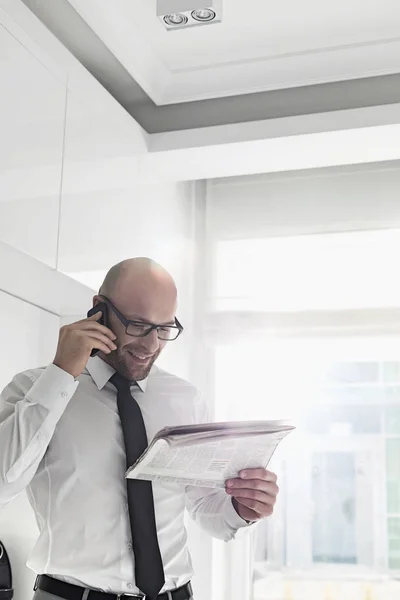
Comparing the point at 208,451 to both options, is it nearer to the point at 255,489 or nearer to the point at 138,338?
the point at 255,489

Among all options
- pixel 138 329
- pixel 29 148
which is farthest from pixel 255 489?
pixel 29 148

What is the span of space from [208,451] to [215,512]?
35cm

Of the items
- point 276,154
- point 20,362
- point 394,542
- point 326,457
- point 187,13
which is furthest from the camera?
point 326,457

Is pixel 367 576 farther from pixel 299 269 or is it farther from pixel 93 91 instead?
pixel 93 91

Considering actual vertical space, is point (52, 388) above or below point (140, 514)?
above

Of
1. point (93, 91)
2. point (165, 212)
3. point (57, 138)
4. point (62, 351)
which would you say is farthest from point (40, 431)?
point (165, 212)

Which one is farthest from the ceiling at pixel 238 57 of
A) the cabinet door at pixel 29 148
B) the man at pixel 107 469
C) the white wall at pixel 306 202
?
the man at pixel 107 469

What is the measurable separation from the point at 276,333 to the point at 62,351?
1635 millimetres

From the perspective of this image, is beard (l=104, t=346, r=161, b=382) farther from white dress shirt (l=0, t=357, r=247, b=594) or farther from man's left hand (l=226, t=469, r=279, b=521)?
man's left hand (l=226, t=469, r=279, b=521)

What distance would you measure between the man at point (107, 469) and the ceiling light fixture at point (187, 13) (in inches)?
30.9

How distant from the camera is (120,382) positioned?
5.79 feet

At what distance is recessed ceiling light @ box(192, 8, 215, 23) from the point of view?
84.7 inches

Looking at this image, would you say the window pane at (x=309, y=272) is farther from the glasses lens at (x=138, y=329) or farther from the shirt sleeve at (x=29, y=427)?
the shirt sleeve at (x=29, y=427)

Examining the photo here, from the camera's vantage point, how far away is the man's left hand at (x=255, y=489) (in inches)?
63.6
